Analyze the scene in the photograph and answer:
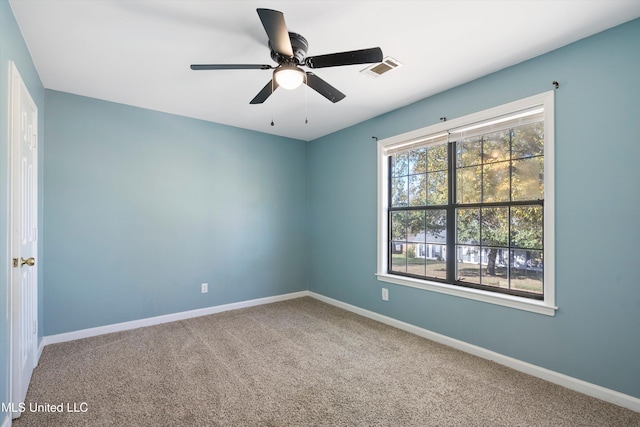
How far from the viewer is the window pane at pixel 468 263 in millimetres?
2895

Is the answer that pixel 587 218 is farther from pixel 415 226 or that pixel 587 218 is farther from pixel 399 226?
pixel 399 226

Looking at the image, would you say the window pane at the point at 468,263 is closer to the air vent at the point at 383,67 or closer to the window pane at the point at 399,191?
the window pane at the point at 399,191

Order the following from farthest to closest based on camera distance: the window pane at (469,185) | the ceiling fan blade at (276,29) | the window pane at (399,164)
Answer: the window pane at (399,164) → the window pane at (469,185) → the ceiling fan blade at (276,29)

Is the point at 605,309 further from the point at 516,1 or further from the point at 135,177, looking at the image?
the point at 135,177

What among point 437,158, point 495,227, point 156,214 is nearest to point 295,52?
point 437,158

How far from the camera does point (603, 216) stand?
6.87 feet

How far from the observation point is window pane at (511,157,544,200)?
8.16ft

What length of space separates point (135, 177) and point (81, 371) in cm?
199

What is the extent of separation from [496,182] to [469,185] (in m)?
0.25

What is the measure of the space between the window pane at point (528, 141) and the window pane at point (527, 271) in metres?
0.83

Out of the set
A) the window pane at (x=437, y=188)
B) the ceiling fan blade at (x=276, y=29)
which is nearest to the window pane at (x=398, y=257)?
the window pane at (x=437, y=188)

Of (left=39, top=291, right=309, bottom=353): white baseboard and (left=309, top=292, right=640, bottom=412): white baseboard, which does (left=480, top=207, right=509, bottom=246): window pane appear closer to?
(left=309, top=292, right=640, bottom=412): white baseboard

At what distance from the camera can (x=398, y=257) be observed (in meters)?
3.64

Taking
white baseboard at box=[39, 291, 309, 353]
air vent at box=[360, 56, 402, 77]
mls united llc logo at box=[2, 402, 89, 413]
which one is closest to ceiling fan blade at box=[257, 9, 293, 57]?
air vent at box=[360, 56, 402, 77]
